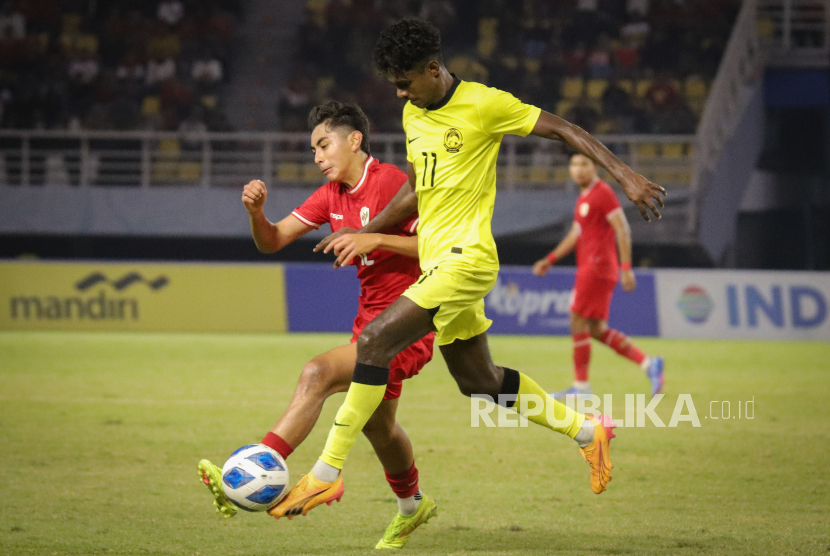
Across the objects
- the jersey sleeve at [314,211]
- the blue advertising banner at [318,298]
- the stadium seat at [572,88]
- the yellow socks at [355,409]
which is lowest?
the blue advertising banner at [318,298]

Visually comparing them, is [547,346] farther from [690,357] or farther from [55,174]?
[55,174]

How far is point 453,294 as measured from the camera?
4137mm

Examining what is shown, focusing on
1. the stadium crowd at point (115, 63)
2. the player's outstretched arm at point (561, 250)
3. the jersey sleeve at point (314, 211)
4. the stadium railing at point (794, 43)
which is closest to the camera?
the jersey sleeve at point (314, 211)

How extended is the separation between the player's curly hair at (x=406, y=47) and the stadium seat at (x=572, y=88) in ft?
59.7

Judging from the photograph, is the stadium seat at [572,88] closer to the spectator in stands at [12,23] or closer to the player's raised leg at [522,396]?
the spectator in stands at [12,23]

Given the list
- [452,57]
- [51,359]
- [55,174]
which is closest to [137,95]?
[55,174]

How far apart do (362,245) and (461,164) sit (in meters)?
0.57

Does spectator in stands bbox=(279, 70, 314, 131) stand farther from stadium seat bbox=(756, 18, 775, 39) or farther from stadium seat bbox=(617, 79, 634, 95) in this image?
stadium seat bbox=(756, 18, 775, 39)

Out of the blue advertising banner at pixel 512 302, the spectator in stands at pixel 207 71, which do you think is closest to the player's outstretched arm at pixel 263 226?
the blue advertising banner at pixel 512 302

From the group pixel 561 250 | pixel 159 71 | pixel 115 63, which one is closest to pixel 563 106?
pixel 159 71

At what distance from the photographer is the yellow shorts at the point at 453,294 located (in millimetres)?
4086

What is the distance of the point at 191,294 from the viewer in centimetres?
1611

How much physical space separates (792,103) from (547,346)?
9495 mm

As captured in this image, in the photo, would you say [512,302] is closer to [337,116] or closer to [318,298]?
[318,298]
